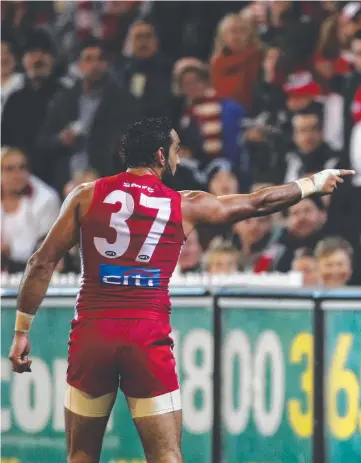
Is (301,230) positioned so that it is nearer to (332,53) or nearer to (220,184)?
(220,184)

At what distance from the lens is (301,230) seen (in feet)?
30.5

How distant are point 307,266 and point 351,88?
163cm

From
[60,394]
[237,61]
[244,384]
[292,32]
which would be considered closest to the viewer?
[244,384]

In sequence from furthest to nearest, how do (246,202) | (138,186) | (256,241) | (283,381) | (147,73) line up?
(147,73)
(256,241)
(283,381)
(246,202)
(138,186)

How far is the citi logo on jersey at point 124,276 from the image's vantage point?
483cm

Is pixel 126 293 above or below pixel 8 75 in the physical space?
below

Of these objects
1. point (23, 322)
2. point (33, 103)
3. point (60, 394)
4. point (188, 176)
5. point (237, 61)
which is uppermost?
point (237, 61)

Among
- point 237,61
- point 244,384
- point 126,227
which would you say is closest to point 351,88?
point 237,61

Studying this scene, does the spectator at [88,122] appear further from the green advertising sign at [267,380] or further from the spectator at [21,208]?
the green advertising sign at [267,380]

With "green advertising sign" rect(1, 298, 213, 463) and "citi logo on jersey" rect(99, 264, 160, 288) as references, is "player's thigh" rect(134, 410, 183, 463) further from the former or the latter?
"green advertising sign" rect(1, 298, 213, 463)

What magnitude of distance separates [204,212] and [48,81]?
7417 mm

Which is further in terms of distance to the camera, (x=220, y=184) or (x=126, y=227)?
(x=220, y=184)

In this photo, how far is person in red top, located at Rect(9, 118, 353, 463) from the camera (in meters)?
4.79

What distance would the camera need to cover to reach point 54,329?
24.1 feet
